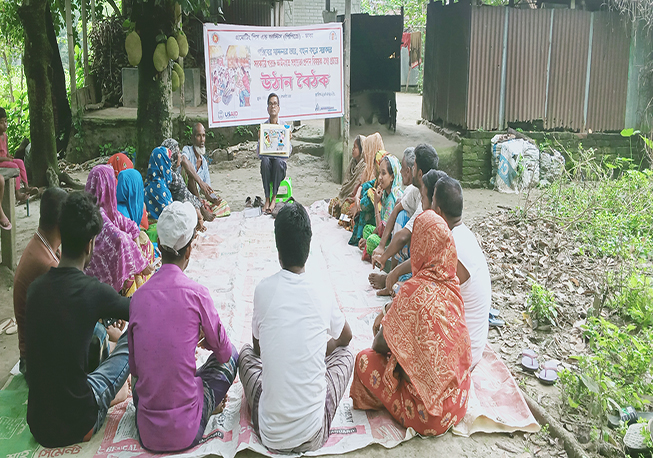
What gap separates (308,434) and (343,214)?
4.51 m

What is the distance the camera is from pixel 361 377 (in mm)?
3254

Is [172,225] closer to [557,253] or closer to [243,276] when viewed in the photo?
[243,276]

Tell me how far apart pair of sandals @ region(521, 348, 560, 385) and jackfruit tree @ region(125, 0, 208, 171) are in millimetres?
4855

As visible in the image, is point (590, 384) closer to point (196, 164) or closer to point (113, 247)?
point (113, 247)

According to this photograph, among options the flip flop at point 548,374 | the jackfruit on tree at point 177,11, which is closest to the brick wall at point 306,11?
the jackfruit on tree at point 177,11

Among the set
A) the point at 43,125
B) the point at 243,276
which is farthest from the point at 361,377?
the point at 43,125

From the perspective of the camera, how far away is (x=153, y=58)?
6.64m

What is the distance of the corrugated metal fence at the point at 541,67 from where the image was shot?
359 inches

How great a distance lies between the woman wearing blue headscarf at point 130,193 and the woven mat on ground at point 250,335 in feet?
2.96

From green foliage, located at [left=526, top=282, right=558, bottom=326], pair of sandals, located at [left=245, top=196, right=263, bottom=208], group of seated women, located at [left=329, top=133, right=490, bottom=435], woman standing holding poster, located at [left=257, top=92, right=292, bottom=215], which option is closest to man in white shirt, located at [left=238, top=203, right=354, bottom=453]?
group of seated women, located at [left=329, top=133, right=490, bottom=435]

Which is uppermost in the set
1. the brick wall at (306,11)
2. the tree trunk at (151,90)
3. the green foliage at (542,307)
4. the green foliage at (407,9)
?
the green foliage at (407,9)

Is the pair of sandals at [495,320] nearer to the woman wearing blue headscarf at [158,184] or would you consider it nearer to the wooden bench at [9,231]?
the woman wearing blue headscarf at [158,184]

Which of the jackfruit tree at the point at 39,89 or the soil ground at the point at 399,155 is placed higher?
the jackfruit tree at the point at 39,89

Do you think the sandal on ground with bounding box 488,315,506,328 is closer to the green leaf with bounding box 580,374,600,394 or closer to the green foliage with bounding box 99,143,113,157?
the green leaf with bounding box 580,374,600,394
